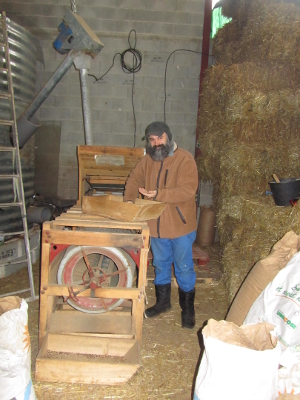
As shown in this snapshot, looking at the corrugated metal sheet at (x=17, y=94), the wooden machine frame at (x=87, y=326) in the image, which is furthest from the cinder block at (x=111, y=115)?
the wooden machine frame at (x=87, y=326)

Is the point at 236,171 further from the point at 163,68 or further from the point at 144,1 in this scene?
the point at 144,1

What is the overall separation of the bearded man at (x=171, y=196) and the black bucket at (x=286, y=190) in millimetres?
825

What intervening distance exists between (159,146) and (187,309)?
1.53 m

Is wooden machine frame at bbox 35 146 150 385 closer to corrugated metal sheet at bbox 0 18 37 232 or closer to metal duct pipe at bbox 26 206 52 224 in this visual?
corrugated metal sheet at bbox 0 18 37 232

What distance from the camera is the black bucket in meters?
2.90

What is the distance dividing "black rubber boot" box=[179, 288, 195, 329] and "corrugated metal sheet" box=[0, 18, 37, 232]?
2371 mm

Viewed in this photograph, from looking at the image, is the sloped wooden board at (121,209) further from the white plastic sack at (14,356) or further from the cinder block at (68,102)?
the cinder block at (68,102)

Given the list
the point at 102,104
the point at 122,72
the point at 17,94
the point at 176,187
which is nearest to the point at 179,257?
the point at 176,187

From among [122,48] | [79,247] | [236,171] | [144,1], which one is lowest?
[79,247]

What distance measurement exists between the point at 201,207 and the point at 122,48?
3.01 metres

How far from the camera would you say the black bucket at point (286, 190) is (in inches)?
114

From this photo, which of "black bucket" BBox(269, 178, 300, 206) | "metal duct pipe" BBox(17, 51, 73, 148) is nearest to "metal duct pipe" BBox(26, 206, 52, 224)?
"metal duct pipe" BBox(17, 51, 73, 148)

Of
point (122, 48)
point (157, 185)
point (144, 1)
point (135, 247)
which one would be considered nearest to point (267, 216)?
point (157, 185)

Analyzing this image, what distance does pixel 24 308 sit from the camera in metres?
1.54
